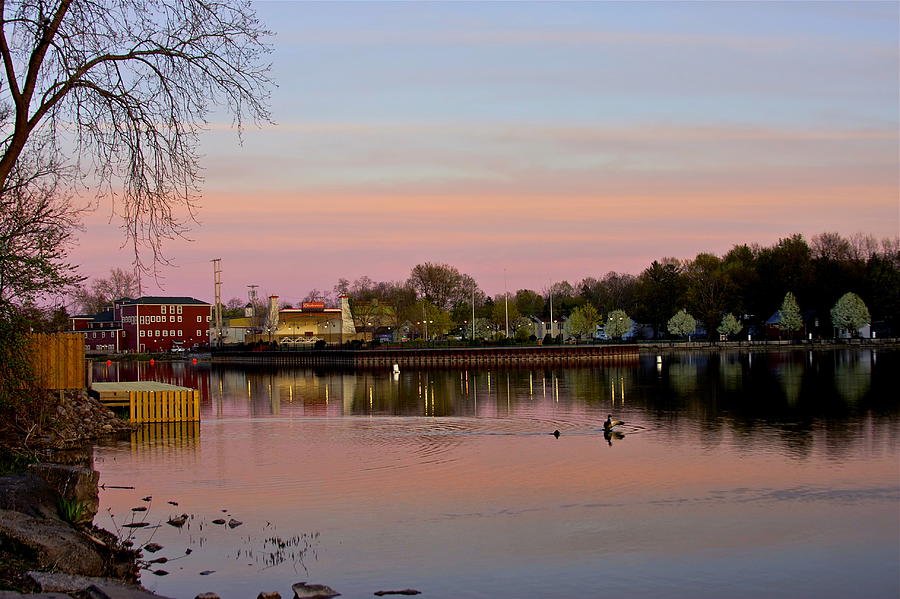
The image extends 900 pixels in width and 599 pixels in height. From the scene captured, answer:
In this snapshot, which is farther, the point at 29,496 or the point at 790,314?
the point at 790,314

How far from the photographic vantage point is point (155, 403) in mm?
36562

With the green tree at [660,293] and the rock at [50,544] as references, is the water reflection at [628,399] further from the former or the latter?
the green tree at [660,293]

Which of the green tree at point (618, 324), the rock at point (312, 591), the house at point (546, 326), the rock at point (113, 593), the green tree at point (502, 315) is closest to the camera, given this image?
the rock at point (113, 593)

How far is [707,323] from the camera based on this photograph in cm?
14238

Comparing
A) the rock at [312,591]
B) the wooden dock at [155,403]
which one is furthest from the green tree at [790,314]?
the rock at [312,591]

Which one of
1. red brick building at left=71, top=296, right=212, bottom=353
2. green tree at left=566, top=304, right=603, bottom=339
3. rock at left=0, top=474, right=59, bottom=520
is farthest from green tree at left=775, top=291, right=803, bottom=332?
rock at left=0, top=474, right=59, bottom=520

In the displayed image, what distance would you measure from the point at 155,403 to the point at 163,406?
0.43 metres

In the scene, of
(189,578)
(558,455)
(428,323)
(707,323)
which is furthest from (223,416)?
(707,323)

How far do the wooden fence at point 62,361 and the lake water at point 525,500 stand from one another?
113 inches

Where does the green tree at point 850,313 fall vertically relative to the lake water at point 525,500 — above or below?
above

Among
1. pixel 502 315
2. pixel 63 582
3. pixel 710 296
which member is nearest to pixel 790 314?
pixel 710 296

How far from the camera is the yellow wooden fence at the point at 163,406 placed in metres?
36.0

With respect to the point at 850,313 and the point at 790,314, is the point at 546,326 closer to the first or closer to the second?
the point at 790,314

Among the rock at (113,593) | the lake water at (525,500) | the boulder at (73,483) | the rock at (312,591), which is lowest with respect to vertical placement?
the lake water at (525,500)
